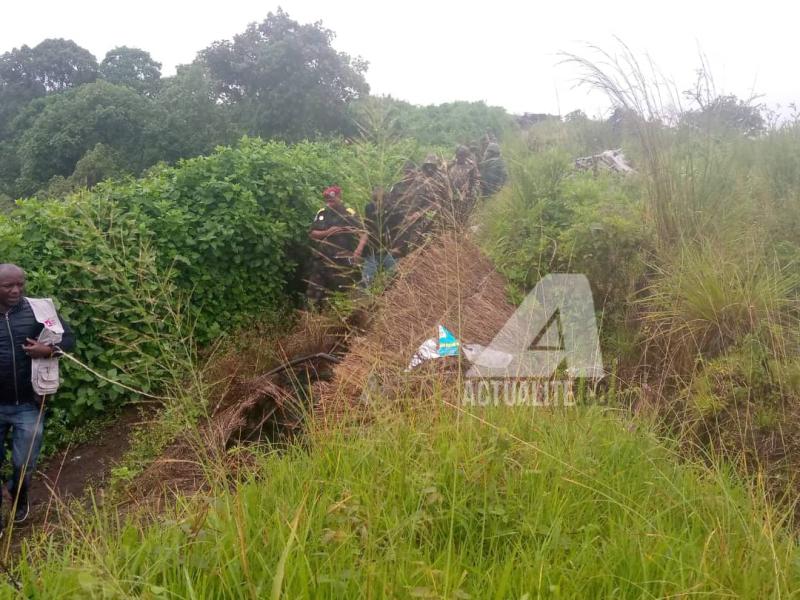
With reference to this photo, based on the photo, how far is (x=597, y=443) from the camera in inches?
91.5

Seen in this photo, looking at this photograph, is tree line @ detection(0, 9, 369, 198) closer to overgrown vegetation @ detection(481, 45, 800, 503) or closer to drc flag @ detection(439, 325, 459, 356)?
overgrown vegetation @ detection(481, 45, 800, 503)

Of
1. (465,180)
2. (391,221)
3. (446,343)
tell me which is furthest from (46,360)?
(465,180)

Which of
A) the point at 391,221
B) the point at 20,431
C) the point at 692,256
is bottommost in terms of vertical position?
the point at 20,431

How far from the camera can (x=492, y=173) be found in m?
8.05

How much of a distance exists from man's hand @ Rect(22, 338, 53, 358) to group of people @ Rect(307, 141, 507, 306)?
2.02m

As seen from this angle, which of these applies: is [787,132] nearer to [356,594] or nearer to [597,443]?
[597,443]

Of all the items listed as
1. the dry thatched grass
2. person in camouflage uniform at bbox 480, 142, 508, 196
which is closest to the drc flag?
the dry thatched grass

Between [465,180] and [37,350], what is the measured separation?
5268 mm

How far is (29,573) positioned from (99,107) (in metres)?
27.9

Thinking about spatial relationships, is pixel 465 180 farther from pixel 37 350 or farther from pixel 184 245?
pixel 37 350

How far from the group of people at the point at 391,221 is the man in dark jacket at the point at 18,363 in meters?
2.13

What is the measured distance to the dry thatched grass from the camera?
2.87m

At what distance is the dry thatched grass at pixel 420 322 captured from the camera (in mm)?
2871

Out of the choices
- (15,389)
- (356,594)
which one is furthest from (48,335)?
(356,594)
